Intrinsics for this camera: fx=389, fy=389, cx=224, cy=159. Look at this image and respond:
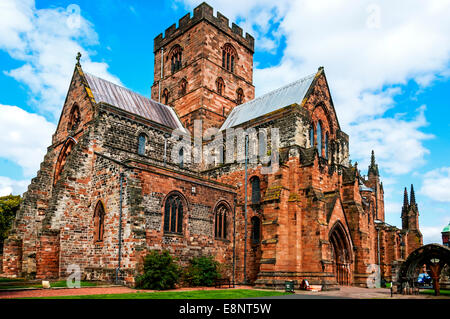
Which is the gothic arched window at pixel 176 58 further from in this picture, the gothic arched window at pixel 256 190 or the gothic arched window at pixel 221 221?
the gothic arched window at pixel 221 221

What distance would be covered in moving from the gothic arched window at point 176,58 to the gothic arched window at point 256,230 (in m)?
20.2

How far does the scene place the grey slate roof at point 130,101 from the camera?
29.8 m

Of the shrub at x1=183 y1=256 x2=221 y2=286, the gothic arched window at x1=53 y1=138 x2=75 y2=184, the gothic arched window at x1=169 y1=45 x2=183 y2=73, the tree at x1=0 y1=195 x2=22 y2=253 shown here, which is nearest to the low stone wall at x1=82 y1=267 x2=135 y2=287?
the shrub at x1=183 y1=256 x2=221 y2=286

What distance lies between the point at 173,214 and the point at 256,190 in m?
6.96

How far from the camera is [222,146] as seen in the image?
3319 centimetres

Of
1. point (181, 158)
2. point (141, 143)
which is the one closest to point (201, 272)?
point (141, 143)

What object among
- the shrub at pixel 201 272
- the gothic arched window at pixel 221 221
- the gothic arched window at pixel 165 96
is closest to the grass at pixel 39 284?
the shrub at pixel 201 272

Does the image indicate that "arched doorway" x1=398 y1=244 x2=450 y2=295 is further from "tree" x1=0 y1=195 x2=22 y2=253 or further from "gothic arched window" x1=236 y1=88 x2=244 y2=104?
"tree" x1=0 y1=195 x2=22 y2=253

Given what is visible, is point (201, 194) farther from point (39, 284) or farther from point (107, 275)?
point (39, 284)

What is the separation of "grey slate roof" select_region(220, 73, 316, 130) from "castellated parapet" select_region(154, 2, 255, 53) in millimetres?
9066

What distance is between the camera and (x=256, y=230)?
1085 inches

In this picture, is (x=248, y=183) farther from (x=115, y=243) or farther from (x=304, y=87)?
(x=115, y=243)

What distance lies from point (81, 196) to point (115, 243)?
4613 mm

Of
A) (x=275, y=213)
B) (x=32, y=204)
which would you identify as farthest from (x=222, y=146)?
(x=32, y=204)
